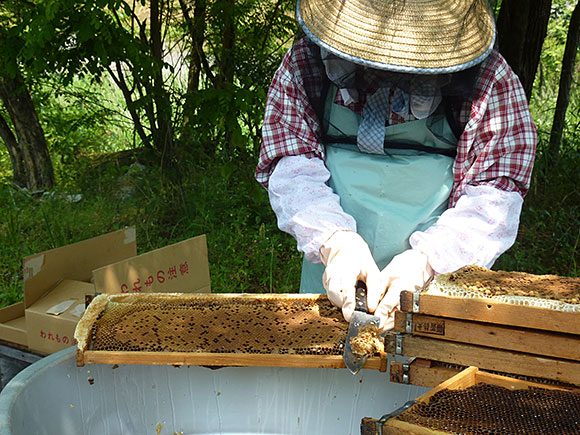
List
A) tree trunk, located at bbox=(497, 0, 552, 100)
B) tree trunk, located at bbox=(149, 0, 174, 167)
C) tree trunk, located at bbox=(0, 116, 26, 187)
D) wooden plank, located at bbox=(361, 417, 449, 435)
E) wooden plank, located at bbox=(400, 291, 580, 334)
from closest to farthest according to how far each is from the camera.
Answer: wooden plank, located at bbox=(361, 417, 449, 435) < wooden plank, located at bbox=(400, 291, 580, 334) < tree trunk, located at bbox=(497, 0, 552, 100) < tree trunk, located at bbox=(149, 0, 174, 167) < tree trunk, located at bbox=(0, 116, 26, 187)

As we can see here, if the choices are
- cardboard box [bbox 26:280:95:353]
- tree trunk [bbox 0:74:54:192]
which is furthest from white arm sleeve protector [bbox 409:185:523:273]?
tree trunk [bbox 0:74:54:192]

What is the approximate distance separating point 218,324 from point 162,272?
2.80 feet

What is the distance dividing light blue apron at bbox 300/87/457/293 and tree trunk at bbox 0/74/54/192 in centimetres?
413

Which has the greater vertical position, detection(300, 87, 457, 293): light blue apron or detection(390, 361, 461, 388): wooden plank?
detection(300, 87, 457, 293): light blue apron

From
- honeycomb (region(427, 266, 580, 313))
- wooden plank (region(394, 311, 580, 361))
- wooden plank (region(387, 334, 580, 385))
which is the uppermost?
honeycomb (region(427, 266, 580, 313))

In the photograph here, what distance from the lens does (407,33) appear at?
163 cm

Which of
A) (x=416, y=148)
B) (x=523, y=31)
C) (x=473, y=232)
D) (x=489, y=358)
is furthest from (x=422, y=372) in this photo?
(x=523, y=31)

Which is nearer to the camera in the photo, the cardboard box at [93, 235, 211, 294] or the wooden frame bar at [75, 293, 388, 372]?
the wooden frame bar at [75, 293, 388, 372]

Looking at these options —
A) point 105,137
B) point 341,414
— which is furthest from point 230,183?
point 341,414

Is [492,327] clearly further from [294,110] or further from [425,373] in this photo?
[294,110]

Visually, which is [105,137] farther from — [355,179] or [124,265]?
[355,179]

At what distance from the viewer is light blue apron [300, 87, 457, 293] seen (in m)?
1.88

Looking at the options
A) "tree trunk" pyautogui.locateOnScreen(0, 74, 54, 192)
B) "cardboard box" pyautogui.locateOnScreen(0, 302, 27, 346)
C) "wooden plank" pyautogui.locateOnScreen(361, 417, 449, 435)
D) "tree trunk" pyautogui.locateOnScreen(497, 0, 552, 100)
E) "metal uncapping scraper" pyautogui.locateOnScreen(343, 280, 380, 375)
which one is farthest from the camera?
"tree trunk" pyautogui.locateOnScreen(0, 74, 54, 192)

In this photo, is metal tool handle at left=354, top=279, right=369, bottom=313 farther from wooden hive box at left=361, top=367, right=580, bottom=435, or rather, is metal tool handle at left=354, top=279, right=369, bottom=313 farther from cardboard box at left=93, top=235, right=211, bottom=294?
cardboard box at left=93, top=235, right=211, bottom=294
